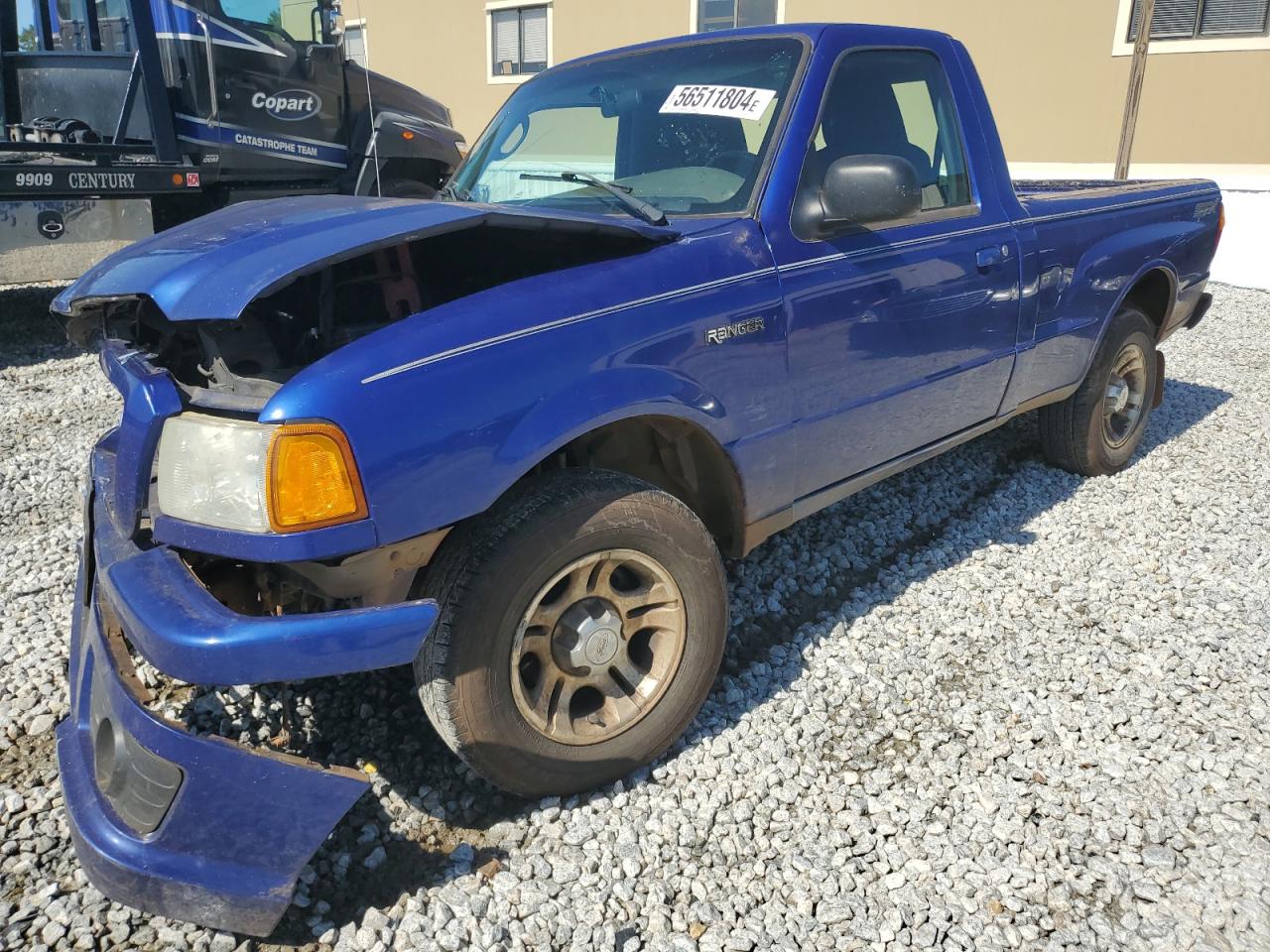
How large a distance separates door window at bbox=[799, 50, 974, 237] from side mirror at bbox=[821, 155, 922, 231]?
0.44 ft

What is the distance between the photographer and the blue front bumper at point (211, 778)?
72.7 inches

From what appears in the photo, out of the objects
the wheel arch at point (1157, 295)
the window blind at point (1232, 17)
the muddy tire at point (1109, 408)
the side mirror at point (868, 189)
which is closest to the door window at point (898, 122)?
the side mirror at point (868, 189)

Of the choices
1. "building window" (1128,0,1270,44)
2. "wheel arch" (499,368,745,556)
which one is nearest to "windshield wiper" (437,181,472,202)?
"wheel arch" (499,368,745,556)

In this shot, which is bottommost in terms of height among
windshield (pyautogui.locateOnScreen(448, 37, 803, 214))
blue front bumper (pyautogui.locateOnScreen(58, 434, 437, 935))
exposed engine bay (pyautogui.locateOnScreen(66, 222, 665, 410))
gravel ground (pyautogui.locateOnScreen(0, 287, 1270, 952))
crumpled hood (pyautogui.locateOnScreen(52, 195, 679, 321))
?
gravel ground (pyautogui.locateOnScreen(0, 287, 1270, 952))

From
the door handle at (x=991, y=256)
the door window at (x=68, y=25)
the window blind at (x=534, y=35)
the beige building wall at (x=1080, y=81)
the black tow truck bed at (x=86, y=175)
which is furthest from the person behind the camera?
the window blind at (x=534, y=35)

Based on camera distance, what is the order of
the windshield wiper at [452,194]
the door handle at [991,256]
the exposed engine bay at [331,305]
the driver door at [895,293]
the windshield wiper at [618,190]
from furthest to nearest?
the windshield wiper at [452,194]
the door handle at [991,256]
the driver door at [895,293]
the windshield wiper at [618,190]
the exposed engine bay at [331,305]

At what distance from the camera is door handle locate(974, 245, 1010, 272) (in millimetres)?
3411

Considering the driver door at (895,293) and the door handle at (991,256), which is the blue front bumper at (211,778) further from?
the door handle at (991,256)

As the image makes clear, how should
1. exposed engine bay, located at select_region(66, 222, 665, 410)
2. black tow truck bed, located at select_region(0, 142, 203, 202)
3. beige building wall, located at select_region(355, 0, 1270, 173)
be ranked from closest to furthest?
exposed engine bay, located at select_region(66, 222, 665, 410)
black tow truck bed, located at select_region(0, 142, 203, 202)
beige building wall, located at select_region(355, 0, 1270, 173)

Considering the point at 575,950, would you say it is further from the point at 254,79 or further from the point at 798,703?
the point at 254,79

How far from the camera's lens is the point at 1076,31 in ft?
41.8

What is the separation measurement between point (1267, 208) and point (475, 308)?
11.2 m

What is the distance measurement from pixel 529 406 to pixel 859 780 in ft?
4.53

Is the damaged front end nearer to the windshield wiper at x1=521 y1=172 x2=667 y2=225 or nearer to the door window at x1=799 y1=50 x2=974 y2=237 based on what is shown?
the windshield wiper at x1=521 y1=172 x2=667 y2=225
